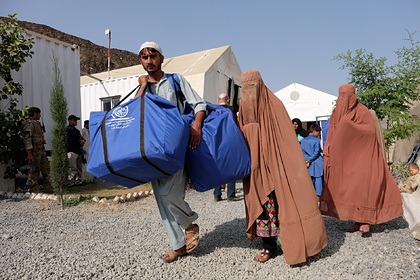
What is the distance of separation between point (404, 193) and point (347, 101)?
8.23 ft

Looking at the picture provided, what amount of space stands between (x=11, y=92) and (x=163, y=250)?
503cm

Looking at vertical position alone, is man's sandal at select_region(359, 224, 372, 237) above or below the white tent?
below

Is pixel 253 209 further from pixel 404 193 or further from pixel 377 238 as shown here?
pixel 404 193

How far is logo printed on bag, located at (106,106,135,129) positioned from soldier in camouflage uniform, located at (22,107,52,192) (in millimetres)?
4707

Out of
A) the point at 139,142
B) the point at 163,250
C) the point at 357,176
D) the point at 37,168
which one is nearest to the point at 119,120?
the point at 139,142

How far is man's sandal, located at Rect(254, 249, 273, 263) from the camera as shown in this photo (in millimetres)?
2887

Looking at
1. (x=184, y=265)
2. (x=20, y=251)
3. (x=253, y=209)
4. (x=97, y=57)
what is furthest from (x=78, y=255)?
(x=97, y=57)

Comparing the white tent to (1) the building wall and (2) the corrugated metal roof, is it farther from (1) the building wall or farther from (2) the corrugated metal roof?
(1) the building wall

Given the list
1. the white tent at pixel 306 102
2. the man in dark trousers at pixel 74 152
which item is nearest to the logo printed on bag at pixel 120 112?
the man in dark trousers at pixel 74 152

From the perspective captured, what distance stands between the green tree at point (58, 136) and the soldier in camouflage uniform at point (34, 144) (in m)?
1.16

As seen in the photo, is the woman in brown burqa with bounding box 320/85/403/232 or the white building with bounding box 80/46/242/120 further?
the white building with bounding box 80/46/242/120

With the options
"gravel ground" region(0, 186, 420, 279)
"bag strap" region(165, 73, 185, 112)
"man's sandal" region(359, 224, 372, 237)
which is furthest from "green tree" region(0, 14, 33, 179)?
"man's sandal" region(359, 224, 372, 237)

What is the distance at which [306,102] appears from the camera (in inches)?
625

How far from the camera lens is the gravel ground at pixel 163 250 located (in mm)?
2686
